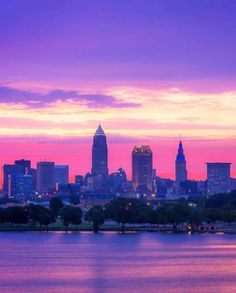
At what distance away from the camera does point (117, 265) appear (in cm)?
9225

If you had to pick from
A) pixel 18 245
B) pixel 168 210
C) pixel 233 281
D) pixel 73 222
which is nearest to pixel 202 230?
pixel 168 210

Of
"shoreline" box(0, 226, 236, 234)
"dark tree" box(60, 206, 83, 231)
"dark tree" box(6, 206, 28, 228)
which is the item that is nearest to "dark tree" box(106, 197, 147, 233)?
"shoreline" box(0, 226, 236, 234)

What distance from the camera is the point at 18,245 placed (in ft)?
398

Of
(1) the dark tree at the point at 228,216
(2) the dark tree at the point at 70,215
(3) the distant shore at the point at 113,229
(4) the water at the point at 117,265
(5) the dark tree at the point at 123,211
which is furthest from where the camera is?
(1) the dark tree at the point at 228,216

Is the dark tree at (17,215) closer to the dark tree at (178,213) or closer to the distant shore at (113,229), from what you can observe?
the distant shore at (113,229)

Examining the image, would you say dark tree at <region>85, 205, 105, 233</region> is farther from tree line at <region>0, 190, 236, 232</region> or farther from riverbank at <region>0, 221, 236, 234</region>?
riverbank at <region>0, 221, 236, 234</region>

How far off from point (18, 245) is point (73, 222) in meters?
39.1

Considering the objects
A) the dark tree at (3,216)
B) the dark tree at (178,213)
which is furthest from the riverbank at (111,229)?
the dark tree at (178,213)

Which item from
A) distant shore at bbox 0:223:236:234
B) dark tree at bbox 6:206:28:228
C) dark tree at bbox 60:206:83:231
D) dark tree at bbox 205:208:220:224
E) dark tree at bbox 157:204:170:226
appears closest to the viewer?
dark tree at bbox 60:206:83:231

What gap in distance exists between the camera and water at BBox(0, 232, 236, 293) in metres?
76.1

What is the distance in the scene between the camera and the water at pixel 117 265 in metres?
76.1

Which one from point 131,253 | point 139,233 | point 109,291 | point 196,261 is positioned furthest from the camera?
point 139,233

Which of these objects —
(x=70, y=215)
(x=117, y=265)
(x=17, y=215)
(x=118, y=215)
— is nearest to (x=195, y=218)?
(x=118, y=215)

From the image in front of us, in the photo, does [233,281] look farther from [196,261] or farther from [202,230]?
[202,230]
